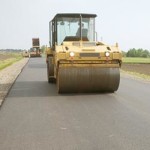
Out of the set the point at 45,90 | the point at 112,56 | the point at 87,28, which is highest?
the point at 87,28

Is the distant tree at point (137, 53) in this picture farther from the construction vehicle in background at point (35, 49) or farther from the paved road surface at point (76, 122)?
the paved road surface at point (76, 122)

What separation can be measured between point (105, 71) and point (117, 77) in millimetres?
538

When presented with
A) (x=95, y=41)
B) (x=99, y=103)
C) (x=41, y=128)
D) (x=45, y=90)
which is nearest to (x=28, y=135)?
(x=41, y=128)

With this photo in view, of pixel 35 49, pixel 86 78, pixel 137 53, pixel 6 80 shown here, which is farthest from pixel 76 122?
pixel 137 53

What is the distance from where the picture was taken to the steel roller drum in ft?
44.2

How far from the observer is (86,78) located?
13.5 metres

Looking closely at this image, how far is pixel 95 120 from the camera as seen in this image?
8859 millimetres

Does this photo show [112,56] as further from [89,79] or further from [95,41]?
[95,41]

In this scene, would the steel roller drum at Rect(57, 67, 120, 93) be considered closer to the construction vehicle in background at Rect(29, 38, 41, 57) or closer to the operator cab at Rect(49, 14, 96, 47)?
the operator cab at Rect(49, 14, 96, 47)

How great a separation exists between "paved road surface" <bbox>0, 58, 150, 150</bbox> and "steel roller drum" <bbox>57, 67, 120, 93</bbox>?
40 cm

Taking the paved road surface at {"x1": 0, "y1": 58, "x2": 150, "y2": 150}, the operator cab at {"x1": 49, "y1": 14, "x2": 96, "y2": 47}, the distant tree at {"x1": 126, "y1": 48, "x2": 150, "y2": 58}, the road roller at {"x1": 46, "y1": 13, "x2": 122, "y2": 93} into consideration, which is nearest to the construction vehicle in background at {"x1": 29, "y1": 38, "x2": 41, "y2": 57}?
the operator cab at {"x1": 49, "y1": 14, "x2": 96, "y2": 47}

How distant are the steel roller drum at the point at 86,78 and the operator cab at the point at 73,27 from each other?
301 cm

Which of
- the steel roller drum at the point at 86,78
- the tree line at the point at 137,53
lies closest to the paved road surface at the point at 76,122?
the steel roller drum at the point at 86,78

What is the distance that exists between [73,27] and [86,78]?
3.63 meters
